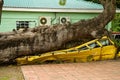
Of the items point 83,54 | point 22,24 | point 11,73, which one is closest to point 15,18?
point 22,24

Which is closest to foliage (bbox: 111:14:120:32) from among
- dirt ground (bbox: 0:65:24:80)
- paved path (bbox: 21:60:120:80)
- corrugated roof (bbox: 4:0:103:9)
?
corrugated roof (bbox: 4:0:103:9)

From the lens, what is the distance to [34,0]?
19.9 metres

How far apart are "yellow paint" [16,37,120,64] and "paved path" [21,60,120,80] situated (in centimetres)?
49

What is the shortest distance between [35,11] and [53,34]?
416 cm

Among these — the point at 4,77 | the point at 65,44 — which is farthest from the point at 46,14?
the point at 4,77

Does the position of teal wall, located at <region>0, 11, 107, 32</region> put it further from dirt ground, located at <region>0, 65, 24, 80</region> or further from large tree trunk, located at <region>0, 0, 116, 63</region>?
dirt ground, located at <region>0, 65, 24, 80</region>

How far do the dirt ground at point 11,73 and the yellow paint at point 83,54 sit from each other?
34.1 inches

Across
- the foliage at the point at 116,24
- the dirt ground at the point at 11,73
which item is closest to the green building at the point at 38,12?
the foliage at the point at 116,24

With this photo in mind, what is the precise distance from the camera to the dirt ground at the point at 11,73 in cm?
1120

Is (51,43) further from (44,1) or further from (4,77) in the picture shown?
(44,1)

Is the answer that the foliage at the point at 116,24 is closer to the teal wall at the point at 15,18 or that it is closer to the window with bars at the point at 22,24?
the teal wall at the point at 15,18

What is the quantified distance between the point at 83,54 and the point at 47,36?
1.94 metres

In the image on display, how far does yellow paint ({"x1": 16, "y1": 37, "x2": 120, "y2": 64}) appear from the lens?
14445mm

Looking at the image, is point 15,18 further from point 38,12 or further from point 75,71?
point 75,71
